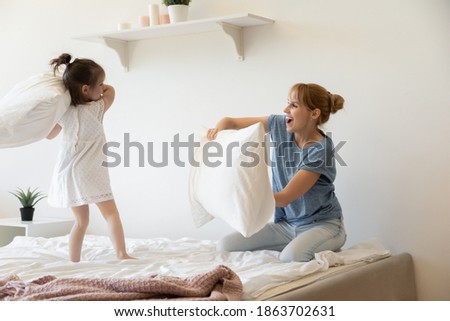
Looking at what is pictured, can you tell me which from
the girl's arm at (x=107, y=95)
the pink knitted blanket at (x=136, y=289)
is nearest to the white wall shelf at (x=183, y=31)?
the girl's arm at (x=107, y=95)

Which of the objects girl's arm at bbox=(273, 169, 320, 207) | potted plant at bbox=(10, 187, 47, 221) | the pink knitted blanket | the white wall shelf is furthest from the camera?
potted plant at bbox=(10, 187, 47, 221)

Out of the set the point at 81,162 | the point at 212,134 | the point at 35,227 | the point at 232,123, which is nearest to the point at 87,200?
the point at 81,162

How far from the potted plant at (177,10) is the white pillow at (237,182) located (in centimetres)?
74

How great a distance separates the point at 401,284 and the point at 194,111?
1170 millimetres

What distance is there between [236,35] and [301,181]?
31.7 inches

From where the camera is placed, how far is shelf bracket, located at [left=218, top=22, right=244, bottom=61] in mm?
2807

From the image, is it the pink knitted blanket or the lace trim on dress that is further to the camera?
the lace trim on dress

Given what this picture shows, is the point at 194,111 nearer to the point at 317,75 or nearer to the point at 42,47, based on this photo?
the point at 317,75

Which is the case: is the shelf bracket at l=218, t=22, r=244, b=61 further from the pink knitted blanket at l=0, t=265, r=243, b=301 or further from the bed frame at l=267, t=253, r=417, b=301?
the pink knitted blanket at l=0, t=265, r=243, b=301

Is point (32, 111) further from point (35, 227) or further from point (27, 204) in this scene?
point (27, 204)

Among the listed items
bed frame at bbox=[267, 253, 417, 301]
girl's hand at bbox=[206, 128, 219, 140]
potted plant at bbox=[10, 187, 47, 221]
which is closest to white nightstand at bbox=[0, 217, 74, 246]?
potted plant at bbox=[10, 187, 47, 221]

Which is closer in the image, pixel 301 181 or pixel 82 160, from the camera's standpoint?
pixel 301 181

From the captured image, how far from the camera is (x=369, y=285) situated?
2225 mm

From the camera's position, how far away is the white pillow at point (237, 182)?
7.19 ft
